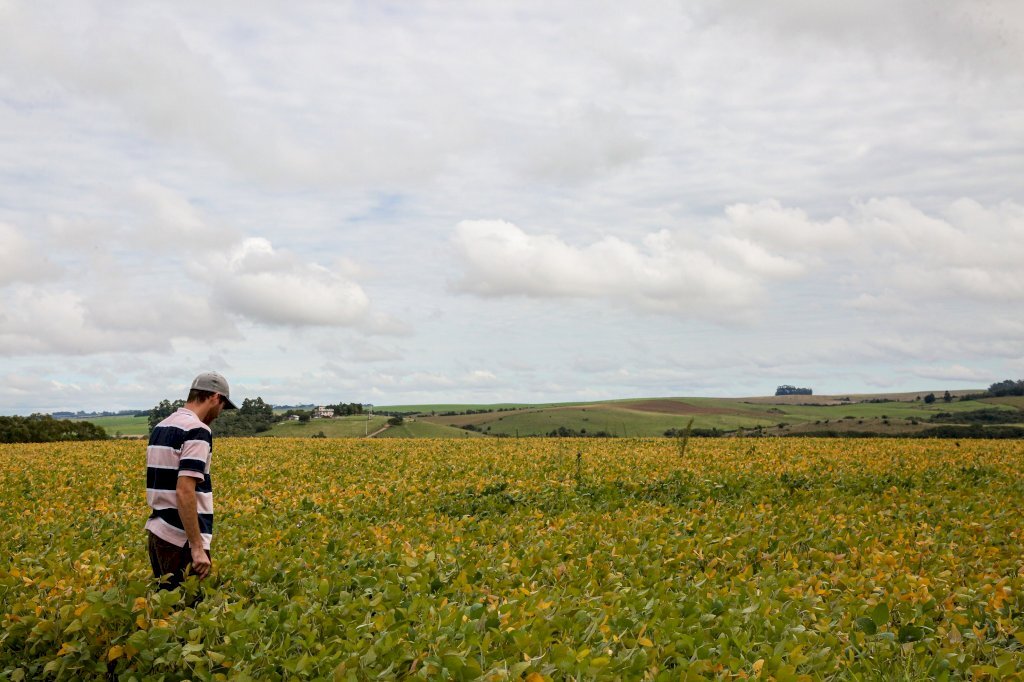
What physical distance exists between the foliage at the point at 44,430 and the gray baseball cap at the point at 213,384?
47.8 metres

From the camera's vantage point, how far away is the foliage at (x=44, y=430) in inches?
1844

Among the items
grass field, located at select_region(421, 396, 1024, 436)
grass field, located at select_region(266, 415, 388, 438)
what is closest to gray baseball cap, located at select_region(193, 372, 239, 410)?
grass field, located at select_region(266, 415, 388, 438)

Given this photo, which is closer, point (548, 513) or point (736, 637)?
point (736, 637)

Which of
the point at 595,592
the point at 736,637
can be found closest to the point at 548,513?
the point at 595,592

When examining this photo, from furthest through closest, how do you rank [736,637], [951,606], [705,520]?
[705,520] → [951,606] → [736,637]

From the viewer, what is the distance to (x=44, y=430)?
48.9 metres

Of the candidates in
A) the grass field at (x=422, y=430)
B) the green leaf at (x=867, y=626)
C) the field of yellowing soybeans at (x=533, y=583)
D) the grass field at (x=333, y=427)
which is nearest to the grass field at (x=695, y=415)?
the grass field at (x=422, y=430)

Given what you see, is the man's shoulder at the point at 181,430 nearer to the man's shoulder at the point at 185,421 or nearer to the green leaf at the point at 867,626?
the man's shoulder at the point at 185,421

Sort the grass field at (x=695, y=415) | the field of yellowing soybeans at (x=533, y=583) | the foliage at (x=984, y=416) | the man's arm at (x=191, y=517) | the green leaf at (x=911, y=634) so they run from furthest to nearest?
the grass field at (x=695, y=415) < the foliage at (x=984, y=416) < the green leaf at (x=911, y=634) < the man's arm at (x=191, y=517) < the field of yellowing soybeans at (x=533, y=583)

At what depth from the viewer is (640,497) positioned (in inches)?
683

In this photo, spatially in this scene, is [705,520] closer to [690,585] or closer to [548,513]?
[548,513]

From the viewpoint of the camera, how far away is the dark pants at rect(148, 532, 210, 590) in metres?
7.53

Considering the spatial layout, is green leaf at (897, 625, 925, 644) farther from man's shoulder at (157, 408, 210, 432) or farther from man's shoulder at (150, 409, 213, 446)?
man's shoulder at (157, 408, 210, 432)

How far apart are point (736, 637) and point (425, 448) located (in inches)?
940
